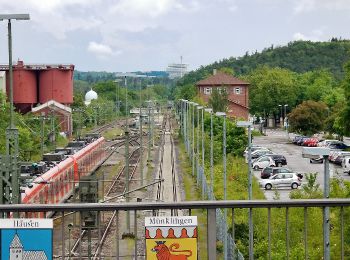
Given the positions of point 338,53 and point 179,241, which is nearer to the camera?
point 179,241

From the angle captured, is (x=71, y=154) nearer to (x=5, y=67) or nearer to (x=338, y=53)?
(x=5, y=67)

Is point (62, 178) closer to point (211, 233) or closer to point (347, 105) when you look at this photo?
point (347, 105)

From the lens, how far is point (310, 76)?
107875 mm

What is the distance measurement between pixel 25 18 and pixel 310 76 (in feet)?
313

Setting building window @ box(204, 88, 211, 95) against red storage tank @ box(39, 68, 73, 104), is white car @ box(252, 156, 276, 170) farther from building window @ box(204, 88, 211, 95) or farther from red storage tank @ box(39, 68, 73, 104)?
building window @ box(204, 88, 211, 95)

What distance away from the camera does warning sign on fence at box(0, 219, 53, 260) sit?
17.5 ft

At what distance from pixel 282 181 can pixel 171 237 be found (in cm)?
3204

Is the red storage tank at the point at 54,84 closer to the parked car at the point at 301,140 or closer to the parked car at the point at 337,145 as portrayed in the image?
the parked car at the point at 301,140

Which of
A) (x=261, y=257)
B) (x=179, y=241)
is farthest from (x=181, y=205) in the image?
(x=261, y=257)

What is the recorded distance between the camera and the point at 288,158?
54.2 m

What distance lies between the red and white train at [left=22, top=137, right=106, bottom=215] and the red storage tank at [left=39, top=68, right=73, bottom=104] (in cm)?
2308

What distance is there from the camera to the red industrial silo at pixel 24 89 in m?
63.6

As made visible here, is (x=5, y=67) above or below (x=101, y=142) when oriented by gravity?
above

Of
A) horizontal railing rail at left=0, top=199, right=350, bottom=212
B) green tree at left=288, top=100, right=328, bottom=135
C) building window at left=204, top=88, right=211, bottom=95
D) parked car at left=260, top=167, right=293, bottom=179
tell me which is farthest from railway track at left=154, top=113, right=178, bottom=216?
building window at left=204, top=88, right=211, bottom=95
